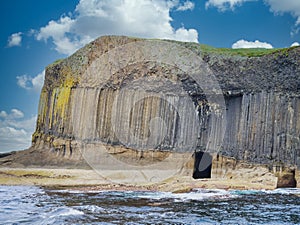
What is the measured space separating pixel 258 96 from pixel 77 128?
18.8m

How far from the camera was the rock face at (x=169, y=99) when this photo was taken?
34062mm

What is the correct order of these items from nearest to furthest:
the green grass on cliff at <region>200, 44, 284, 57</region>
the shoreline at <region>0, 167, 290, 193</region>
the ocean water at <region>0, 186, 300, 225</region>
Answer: the ocean water at <region>0, 186, 300, 225</region> < the shoreline at <region>0, 167, 290, 193</region> < the green grass on cliff at <region>200, 44, 284, 57</region>

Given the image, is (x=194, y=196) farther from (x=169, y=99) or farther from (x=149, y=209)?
(x=169, y=99)

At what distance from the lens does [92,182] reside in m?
33.1

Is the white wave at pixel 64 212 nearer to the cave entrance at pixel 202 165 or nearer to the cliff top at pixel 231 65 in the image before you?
the cliff top at pixel 231 65

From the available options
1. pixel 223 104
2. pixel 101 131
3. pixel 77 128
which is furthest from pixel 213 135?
pixel 77 128

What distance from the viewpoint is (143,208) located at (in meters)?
18.7

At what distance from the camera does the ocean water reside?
51.2 ft

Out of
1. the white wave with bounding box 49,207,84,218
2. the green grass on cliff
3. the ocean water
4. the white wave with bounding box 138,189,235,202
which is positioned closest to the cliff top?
the green grass on cliff

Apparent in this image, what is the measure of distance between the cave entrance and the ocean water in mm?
13467

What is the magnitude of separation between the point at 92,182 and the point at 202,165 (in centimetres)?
1162

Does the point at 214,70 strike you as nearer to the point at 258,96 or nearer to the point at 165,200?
the point at 258,96

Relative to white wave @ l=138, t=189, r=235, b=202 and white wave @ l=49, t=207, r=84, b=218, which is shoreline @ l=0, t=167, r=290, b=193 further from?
white wave @ l=49, t=207, r=84, b=218

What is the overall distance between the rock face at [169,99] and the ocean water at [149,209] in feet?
35.1
